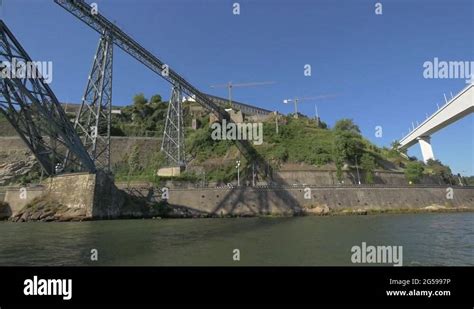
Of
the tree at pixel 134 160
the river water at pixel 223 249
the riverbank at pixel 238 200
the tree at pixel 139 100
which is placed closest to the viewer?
the river water at pixel 223 249

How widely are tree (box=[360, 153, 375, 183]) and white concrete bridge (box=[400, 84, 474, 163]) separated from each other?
1991cm

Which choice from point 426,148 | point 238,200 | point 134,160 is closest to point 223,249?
point 238,200

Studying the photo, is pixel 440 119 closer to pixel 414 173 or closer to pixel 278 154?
pixel 414 173

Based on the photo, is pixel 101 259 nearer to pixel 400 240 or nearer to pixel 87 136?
pixel 400 240

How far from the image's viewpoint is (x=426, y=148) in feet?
301

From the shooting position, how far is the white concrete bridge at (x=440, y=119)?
5979 centimetres

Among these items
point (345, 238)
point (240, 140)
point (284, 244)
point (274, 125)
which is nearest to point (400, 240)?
point (345, 238)

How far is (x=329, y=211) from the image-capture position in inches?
1847

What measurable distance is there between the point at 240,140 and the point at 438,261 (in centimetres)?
5312

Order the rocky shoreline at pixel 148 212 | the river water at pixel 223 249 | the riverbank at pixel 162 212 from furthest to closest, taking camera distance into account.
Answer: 1. the riverbank at pixel 162 212
2. the rocky shoreline at pixel 148 212
3. the river water at pixel 223 249

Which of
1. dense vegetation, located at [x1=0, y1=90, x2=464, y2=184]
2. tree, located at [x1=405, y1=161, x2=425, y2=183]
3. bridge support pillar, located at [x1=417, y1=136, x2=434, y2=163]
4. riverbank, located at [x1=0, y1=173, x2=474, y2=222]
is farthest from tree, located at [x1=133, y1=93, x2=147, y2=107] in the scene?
bridge support pillar, located at [x1=417, y1=136, x2=434, y2=163]

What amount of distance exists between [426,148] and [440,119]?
19.9 m
